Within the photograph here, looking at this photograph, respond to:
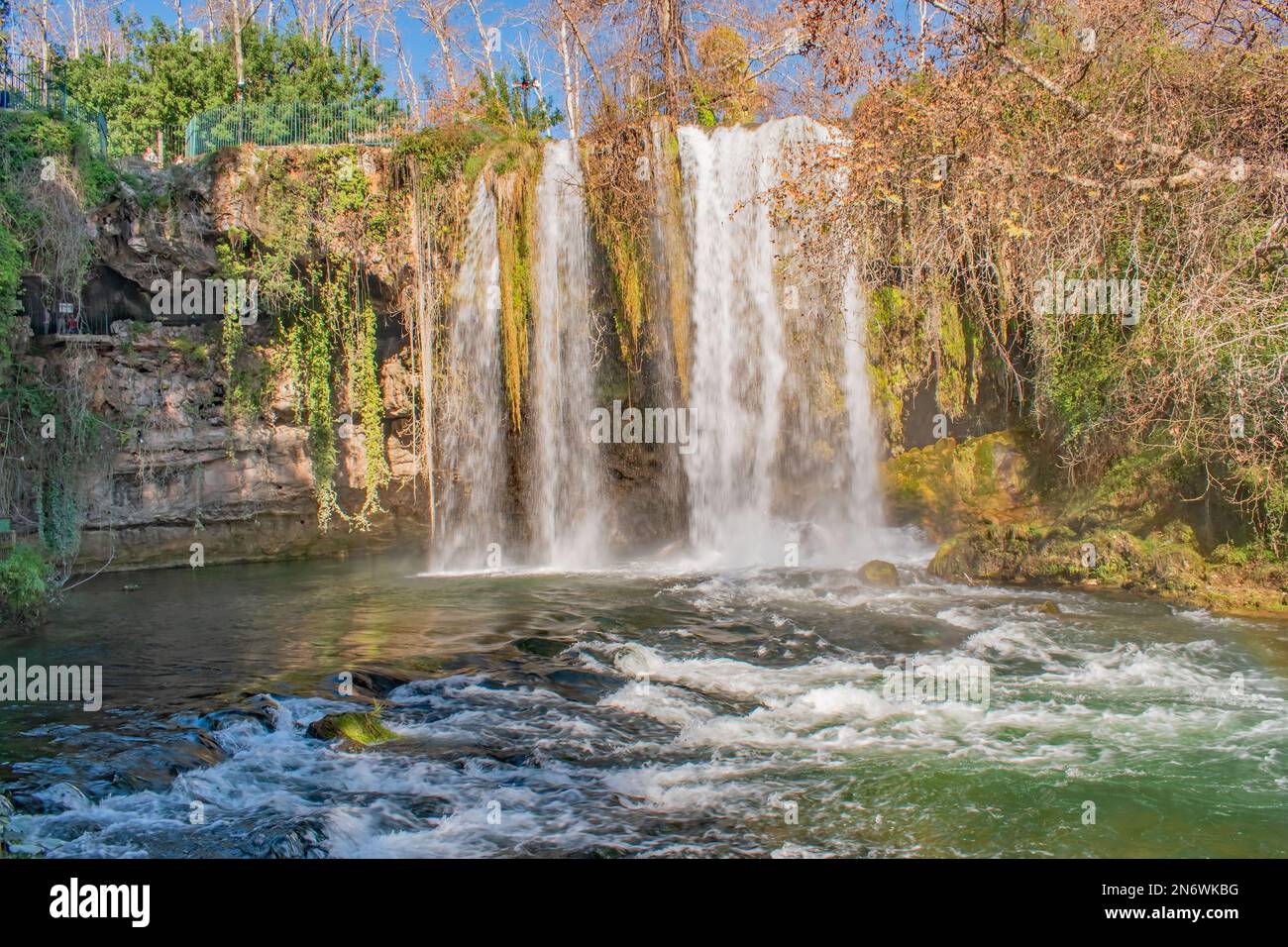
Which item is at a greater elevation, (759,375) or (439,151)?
(439,151)

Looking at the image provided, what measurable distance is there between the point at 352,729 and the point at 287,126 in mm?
13426

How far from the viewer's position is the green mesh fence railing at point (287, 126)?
52.9 ft

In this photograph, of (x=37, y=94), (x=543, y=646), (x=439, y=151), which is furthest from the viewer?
(x=439, y=151)

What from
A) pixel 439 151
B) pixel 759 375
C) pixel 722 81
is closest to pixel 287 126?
pixel 439 151

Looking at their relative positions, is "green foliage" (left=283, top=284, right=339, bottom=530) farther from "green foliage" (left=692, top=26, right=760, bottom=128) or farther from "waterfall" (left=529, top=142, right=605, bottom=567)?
"green foliage" (left=692, top=26, right=760, bottom=128)

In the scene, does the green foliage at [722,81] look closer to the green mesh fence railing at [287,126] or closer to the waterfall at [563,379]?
the waterfall at [563,379]

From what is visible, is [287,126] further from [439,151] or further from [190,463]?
[190,463]

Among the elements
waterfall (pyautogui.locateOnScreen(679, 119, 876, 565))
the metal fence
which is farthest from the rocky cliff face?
waterfall (pyautogui.locateOnScreen(679, 119, 876, 565))

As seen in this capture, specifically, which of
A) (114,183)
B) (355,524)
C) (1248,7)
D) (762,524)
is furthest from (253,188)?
(1248,7)

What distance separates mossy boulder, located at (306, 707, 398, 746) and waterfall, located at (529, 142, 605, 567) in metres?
7.71

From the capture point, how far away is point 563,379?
14.7 m

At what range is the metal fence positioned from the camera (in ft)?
40.2

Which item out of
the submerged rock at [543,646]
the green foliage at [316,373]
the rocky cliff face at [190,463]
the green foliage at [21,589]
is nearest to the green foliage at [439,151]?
the green foliage at [316,373]
